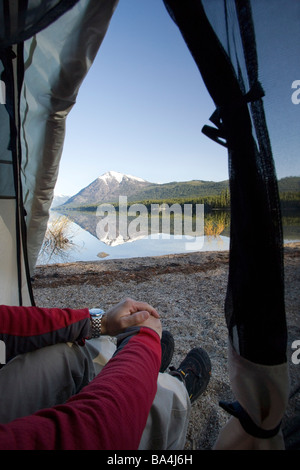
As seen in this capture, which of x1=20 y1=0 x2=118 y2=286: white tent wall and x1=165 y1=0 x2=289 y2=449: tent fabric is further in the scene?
x1=20 y1=0 x2=118 y2=286: white tent wall

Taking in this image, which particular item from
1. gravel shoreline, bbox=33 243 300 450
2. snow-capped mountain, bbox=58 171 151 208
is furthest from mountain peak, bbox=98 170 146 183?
gravel shoreline, bbox=33 243 300 450

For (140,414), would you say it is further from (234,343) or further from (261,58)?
(261,58)

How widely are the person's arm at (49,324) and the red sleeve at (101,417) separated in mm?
288

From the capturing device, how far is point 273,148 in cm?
67

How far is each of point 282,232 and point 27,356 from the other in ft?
3.33

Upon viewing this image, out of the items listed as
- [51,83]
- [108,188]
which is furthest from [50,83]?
[108,188]

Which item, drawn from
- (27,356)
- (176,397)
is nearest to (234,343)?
(176,397)

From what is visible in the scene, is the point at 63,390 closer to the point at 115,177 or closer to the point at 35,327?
the point at 35,327

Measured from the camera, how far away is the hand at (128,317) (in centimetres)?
90

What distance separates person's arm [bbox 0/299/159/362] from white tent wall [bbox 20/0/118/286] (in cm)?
109

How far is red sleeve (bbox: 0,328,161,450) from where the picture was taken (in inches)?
17.0

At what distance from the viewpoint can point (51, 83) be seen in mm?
1301

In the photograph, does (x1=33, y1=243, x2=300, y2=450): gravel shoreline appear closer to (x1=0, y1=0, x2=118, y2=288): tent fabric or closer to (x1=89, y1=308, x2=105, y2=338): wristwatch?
(x1=89, y1=308, x2=105, y2=338): wristwatch

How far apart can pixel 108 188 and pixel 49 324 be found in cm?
14659
